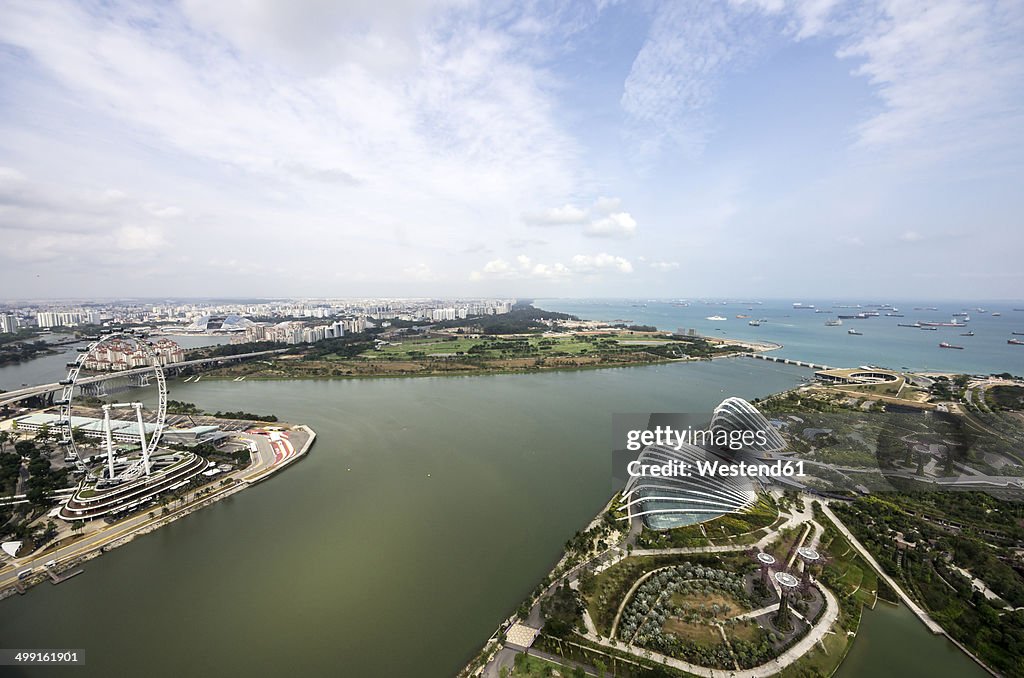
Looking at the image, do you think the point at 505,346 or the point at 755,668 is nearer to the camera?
the point at 755,668

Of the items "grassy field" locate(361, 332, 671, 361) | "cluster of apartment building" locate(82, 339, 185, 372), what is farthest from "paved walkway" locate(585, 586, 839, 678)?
"cluster of apartment building" locate(82, 339, 185, 372)

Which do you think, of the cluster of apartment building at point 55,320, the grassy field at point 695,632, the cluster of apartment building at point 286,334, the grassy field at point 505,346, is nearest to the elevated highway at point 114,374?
the cluster of apartment building at point 286,334

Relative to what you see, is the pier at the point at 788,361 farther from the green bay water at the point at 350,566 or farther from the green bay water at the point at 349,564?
the green bay water at the point at 349,564

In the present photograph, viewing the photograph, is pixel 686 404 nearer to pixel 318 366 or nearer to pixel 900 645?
pixel 900 645

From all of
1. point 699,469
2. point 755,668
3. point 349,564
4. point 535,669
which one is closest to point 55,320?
point 349,564

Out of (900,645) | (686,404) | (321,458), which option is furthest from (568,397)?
(900,645)

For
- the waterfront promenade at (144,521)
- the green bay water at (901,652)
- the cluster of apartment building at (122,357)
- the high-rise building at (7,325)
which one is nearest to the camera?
the green bay water at (901,652)

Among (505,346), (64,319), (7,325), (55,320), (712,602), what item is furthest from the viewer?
(64,319)

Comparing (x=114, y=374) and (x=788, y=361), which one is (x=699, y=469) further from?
(x=114, y=374)
